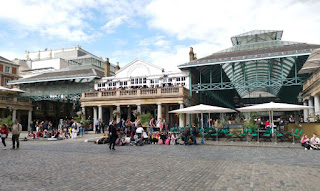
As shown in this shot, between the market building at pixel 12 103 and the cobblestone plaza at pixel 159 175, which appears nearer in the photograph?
the cobblestone plaza at pixel 159 175

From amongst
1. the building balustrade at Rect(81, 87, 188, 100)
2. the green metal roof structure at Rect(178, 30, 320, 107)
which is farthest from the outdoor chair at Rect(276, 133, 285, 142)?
the building balustrade at Rect(81, 87, 188, 100)

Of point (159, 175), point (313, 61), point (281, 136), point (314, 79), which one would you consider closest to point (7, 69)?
point (281, 136)

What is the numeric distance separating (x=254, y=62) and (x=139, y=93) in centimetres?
1359

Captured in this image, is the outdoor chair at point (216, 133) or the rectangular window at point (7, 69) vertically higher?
the rectangular window at point (7, 69)

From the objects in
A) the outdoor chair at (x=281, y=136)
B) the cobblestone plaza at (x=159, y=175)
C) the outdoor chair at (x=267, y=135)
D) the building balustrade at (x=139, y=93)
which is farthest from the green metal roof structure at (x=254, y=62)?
the cobblestone plaza at (x=159, y=175)

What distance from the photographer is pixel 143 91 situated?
2959 cm

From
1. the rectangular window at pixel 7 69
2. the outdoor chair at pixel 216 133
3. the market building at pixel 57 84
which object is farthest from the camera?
the rectangular window at pixel 7 69

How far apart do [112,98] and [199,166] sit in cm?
A: 2332

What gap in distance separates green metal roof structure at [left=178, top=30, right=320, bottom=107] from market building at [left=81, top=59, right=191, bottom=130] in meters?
2.66

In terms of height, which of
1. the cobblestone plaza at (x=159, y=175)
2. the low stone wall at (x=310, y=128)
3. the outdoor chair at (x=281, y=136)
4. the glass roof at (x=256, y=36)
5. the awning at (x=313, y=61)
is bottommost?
the cobblestone plaza at (x=159, y=175)

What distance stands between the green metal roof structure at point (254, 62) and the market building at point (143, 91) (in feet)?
8.73

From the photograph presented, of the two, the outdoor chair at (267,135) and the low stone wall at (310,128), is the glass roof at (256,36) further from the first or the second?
the outdoor chair at (267,135)

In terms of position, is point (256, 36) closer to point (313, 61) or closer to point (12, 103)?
point (313, 61)

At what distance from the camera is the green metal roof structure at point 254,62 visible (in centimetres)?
2528
